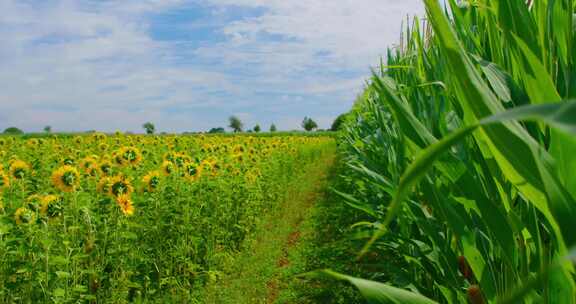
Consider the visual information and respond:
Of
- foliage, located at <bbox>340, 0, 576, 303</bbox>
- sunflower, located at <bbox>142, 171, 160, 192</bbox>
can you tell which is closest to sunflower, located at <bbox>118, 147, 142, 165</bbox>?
sunflower, located at <bbox>142, 171, 160, 192</bbox>

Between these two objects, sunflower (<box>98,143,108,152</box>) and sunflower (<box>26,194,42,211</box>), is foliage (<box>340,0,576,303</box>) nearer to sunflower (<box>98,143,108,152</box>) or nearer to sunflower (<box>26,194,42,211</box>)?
sunflower (<box>26,194,42,211</box>)

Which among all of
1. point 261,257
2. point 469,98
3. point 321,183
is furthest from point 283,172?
point 469,98

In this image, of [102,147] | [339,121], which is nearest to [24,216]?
[102,147]

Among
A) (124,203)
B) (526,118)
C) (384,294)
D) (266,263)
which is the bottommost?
(266,263)

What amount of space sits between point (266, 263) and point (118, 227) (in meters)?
1.85

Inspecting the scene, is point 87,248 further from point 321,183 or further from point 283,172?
point 321,183

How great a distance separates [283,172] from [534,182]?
8.12 metres

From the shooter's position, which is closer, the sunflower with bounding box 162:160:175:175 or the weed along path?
the weed along path

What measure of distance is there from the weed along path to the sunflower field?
0.17 meters

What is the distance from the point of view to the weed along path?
4.05 m

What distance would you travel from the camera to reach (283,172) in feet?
28.6

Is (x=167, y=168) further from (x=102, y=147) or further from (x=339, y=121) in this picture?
(x=339, y=121)

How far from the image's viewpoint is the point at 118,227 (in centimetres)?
343

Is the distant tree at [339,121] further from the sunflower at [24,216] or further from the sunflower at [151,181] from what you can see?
the sunflower at [24,216]
